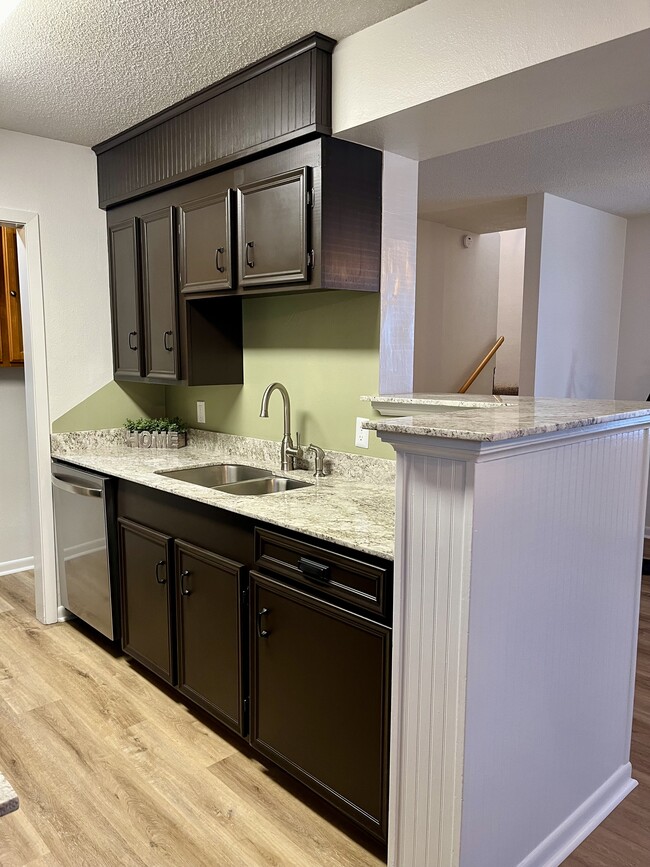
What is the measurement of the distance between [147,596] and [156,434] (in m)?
1.04

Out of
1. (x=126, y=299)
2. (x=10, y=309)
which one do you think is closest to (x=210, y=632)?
(x=126, y=299)

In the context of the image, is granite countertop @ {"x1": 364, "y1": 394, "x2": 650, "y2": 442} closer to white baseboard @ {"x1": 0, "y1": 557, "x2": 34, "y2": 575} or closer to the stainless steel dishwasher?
the stainless steel dishwasher

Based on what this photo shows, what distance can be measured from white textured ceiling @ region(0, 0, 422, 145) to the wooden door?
3.74ft

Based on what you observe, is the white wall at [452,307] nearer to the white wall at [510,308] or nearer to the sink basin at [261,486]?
the white wall at [510,308]

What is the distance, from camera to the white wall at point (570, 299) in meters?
4.34

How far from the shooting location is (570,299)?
4.65 meters

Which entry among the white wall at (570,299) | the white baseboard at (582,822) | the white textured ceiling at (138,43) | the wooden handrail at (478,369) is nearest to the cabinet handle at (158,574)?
the white baseboard at (582,822)

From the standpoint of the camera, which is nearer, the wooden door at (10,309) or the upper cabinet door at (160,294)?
the upper cabinet door at (160,294)

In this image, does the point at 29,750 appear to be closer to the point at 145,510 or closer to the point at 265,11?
the point at 145,510

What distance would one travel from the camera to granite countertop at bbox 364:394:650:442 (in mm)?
1381

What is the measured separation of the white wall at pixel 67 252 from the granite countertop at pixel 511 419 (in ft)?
6.94

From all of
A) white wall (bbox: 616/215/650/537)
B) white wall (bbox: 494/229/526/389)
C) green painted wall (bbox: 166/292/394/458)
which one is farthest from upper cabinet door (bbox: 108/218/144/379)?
white wall (bbox: 494/229/526/389)

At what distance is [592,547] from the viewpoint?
6.14ft

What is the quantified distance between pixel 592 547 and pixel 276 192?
1.62m
